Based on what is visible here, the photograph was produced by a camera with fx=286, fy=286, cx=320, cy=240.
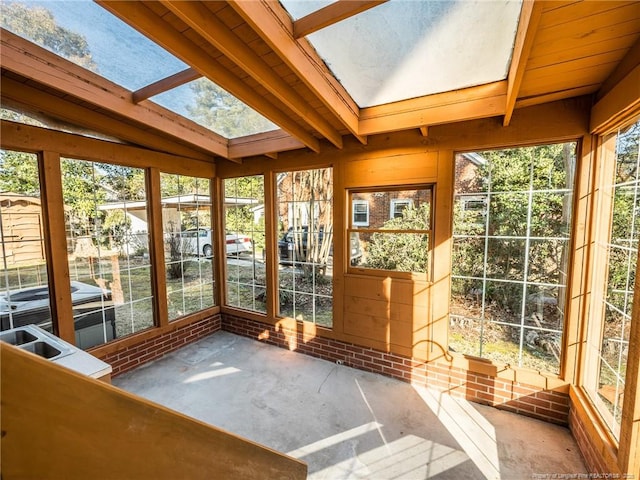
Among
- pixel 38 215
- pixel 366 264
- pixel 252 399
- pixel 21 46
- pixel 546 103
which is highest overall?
pixel 21 46

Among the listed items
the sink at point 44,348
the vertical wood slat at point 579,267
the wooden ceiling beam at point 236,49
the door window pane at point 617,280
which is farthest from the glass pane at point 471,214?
the sink at point 44,348

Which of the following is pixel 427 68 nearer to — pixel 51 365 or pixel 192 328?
pixel 51 365

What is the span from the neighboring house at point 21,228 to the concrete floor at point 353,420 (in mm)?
1496

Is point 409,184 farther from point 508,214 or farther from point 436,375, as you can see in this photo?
point 436,375

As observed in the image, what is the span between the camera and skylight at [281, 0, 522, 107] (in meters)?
1.46

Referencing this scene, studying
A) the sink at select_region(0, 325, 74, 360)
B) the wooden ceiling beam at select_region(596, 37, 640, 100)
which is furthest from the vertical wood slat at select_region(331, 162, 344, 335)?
the sink at select_region(0, 325, 74, 360)

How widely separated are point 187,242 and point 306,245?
160cm

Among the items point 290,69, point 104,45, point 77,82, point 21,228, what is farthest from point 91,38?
point 21,228

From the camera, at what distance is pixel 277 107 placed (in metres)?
2.46

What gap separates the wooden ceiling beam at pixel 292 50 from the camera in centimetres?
138

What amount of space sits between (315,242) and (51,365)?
3.13 metres

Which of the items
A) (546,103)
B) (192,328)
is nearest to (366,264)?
(546,103)

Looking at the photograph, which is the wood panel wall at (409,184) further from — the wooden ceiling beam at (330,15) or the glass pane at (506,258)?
the wooden ceiling beam at (330,15)

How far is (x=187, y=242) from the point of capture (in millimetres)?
3738
